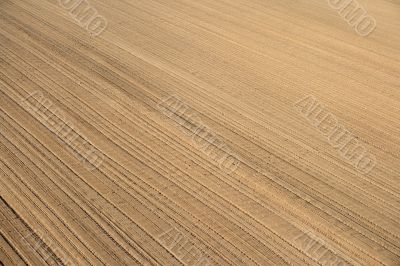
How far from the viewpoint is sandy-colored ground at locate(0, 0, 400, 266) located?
2.07 metres

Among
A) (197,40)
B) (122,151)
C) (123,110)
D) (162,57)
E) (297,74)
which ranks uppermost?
(297,74)

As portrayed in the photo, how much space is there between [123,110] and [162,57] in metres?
0.79

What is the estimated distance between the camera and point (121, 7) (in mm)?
4273

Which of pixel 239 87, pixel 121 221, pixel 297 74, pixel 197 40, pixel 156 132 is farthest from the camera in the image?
pixel 197 40

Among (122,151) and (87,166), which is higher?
(122,151)

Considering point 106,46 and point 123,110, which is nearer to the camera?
point 123,110

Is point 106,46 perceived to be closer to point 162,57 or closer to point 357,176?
point 162,57

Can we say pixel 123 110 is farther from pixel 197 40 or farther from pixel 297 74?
pixel 297 74

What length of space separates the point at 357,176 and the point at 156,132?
133 cm

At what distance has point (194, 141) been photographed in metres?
2.67

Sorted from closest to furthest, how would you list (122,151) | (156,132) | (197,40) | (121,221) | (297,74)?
(121,221), (122,151), (156,132), (297,74), (197,40)

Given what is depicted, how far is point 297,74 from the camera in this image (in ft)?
11.2

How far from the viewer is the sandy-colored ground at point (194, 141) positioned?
207 centimetres

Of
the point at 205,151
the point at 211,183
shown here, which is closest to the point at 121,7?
the point at 205,151
